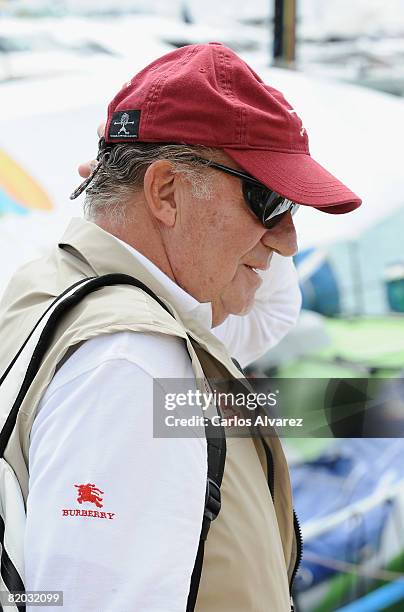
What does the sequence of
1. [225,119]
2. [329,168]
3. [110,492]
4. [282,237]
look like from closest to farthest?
[110,492], [225,119], [282,237], [329,168]

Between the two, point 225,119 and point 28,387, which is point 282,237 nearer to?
point 225,119

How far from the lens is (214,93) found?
36.6 inches

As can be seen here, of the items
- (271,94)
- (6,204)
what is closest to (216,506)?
(271,94)

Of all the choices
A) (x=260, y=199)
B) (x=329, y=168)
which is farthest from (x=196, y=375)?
(x=329, y=168)

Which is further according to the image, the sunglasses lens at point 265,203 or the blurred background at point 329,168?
the blurred background at point 329,168

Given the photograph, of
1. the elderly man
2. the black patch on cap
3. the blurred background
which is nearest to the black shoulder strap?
the elderly man

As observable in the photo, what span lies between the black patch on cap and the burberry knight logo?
44cm

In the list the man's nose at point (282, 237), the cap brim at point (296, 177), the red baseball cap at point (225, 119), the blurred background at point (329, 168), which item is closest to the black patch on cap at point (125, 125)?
the red baseball cap at point (225, 119)

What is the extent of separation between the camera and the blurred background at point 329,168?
254 centimetres

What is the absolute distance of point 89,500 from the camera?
74 cm

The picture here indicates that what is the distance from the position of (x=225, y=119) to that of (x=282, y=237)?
0.20 metres

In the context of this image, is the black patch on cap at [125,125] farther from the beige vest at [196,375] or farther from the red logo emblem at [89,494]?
the red logo emblem at [89,494]

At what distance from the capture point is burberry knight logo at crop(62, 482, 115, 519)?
2.41ft

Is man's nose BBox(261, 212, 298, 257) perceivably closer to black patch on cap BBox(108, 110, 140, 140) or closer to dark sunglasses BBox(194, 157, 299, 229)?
dark sunglasses BBox(194, 157, 299, 229)
